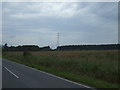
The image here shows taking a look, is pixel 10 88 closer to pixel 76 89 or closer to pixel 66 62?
pixel 76 89

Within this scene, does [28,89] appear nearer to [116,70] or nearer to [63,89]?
[63,89]

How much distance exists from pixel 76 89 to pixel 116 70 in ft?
17.6

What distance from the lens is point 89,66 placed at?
69.6ft

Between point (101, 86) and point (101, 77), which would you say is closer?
point (101, 86)

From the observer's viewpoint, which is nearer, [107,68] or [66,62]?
[107,68]

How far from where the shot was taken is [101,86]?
42.5ft

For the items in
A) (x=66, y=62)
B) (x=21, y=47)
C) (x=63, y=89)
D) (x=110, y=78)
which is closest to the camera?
(x=63, y=89)

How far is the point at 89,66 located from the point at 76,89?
9202 millimetres

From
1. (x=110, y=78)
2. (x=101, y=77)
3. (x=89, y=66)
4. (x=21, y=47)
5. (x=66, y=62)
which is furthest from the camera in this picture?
(x=21, y=47)

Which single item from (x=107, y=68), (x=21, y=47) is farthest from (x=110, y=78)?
(x=21, y=47)

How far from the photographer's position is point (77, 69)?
22.5 metres

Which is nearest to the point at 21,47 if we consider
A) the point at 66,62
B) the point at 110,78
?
the point at 66,62

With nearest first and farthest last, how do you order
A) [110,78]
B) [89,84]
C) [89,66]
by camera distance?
[89,84], [110,78], [89,66]

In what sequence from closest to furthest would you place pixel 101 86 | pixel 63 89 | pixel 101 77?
1. pixel 63 89
2. pixel 101 86
3. pixel 101 77
